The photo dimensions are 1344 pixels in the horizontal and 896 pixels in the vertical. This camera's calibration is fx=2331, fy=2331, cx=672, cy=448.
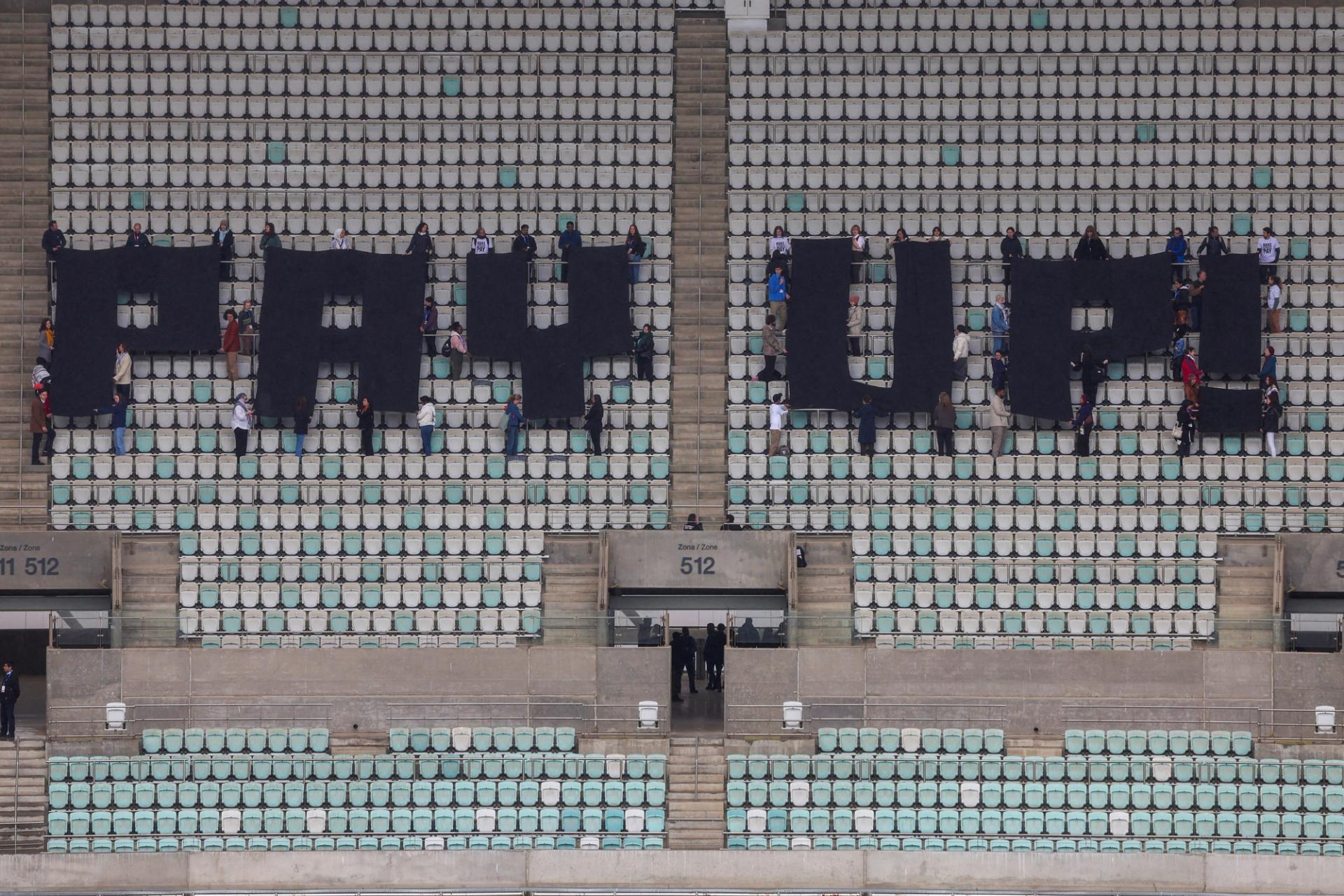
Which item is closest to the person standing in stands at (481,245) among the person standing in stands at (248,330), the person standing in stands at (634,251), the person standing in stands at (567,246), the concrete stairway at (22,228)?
the person standing in stands at (567,246)

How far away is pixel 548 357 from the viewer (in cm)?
4066

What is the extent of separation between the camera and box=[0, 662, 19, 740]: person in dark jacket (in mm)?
36969

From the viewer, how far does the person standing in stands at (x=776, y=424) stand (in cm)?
4003

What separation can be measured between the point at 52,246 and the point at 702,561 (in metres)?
12.7

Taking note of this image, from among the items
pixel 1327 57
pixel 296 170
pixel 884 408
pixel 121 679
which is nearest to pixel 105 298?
pixel 296 170

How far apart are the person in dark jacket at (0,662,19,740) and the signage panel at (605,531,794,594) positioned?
9.75 meters

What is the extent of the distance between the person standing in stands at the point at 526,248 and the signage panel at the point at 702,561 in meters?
5.40

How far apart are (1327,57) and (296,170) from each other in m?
18.8

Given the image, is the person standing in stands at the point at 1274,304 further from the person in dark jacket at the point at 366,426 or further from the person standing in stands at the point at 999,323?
the person in dark jacket at the point at 366,426

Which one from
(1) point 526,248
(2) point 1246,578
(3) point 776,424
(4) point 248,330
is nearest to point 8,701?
(4) point 248,330

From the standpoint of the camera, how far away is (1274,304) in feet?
134

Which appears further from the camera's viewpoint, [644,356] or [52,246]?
[52,246]

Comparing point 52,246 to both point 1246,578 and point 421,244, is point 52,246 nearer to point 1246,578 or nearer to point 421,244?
point 421,244

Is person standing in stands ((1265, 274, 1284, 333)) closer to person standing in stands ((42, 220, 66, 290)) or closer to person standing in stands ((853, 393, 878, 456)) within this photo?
person standing in stands ((853, 393, 878, 456))
